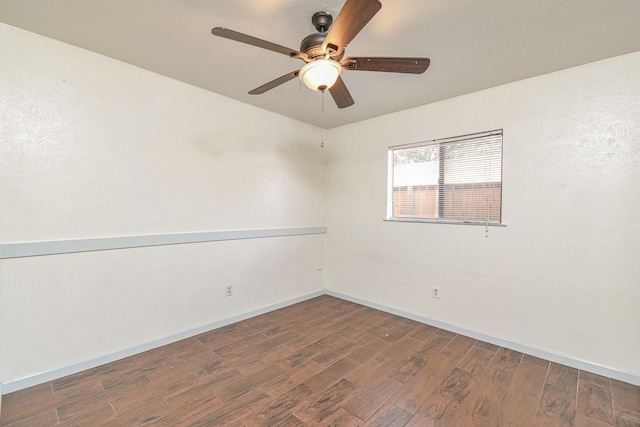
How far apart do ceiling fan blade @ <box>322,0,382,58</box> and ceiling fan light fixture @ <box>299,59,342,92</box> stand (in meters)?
0.05

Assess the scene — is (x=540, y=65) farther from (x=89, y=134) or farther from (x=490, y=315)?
(x=89, y=134)

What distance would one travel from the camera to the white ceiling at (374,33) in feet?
5.18

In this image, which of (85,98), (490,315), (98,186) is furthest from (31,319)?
(490,315)

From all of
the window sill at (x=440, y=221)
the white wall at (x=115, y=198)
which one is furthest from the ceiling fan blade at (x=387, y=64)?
the white wall at (x=115, y=198)

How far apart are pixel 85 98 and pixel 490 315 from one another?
394 cm

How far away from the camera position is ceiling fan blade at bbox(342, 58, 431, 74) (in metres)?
1.56

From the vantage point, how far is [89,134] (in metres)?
2.12

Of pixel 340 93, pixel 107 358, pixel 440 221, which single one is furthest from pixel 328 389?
pixel 340 93

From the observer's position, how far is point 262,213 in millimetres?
3281

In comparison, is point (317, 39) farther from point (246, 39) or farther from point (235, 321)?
point (235, 321)

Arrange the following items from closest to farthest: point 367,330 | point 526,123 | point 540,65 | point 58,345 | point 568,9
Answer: point 568,9 → point 58,345 → point 540,65 → point 526,123 → point 367,330

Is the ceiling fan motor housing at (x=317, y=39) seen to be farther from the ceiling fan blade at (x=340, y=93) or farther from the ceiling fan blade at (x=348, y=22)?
the ceiling fan blade at (x=340, y=93)

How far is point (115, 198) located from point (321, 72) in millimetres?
1957

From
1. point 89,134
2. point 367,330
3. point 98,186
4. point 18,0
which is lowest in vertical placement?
point 367,330
